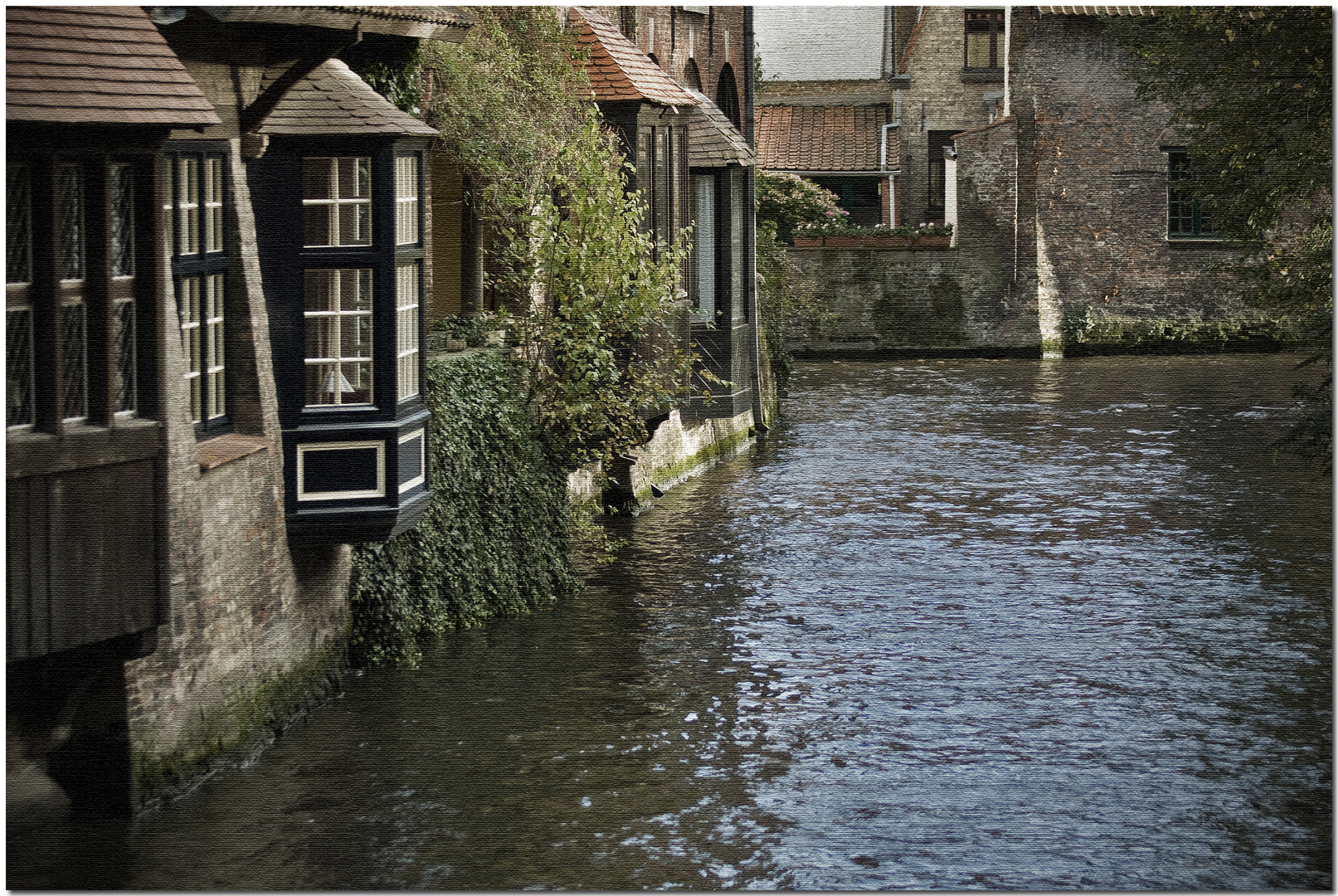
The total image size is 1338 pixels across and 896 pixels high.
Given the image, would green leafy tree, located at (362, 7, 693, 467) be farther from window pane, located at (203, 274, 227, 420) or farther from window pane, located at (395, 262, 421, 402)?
window pane, located at (203, 274, 227, 420)

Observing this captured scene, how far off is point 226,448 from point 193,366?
1.78ft

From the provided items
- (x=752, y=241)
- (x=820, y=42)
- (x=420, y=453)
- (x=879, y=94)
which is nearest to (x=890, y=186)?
(x=879, y=94)

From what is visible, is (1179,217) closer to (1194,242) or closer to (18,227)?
(1194,242)

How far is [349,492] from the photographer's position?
1135cm

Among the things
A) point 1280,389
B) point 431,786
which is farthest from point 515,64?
point 1280,389

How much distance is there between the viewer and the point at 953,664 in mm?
12867

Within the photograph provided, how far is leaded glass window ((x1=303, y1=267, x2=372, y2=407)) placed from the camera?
11414mm

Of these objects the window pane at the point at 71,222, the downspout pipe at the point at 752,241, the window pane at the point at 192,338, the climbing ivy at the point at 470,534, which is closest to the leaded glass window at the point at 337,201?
the window pane at the point at 192,338

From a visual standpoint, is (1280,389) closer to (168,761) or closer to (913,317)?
(913,317)

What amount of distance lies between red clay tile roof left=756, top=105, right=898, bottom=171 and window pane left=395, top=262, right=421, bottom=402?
31.7 metres

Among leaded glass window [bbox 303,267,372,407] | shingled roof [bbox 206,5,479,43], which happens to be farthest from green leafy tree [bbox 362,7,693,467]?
leaded glass window [bbox 303,267,372,407]

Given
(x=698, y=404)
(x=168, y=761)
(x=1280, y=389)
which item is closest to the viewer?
(x=168, y=761)

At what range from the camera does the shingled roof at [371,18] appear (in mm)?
9953

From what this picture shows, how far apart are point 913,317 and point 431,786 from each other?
1124 inches
